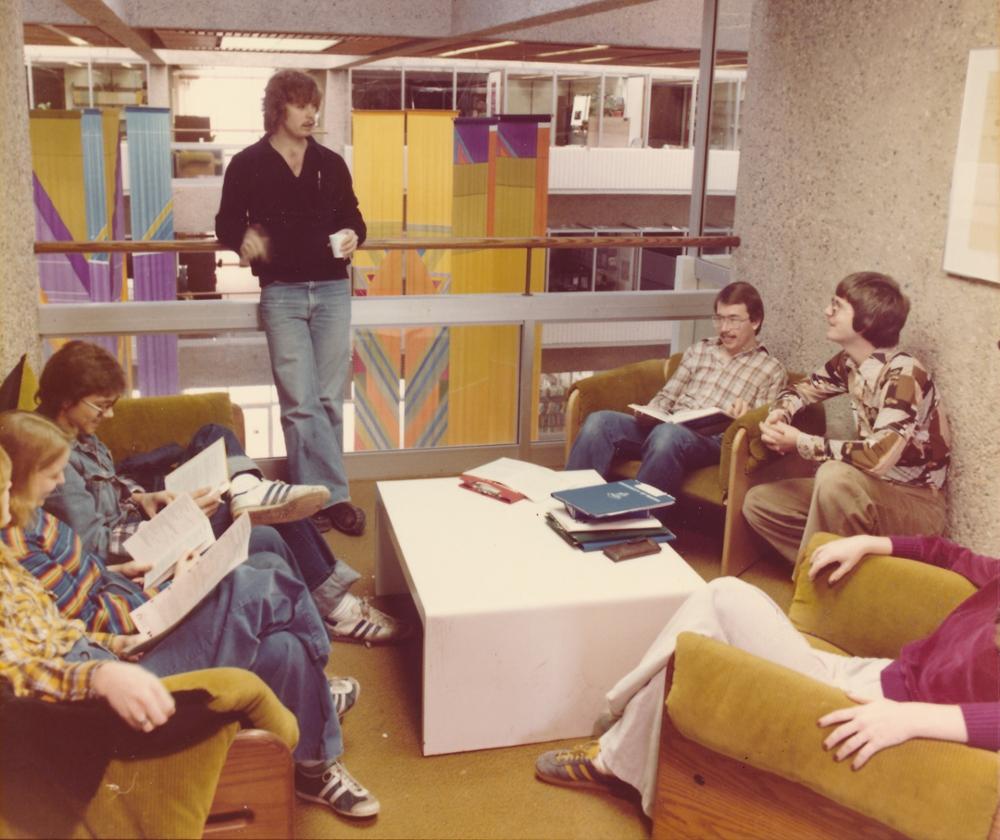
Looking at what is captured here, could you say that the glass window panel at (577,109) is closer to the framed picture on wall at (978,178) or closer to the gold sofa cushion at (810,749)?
the framed picture on wall at (978,178)

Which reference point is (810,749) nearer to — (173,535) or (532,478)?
(173,535)

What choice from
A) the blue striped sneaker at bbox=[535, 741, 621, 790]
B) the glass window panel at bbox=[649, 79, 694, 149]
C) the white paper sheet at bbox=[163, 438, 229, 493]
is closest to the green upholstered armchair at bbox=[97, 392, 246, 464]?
the white paper sheet at bbox=[163, 438, 229, 493]

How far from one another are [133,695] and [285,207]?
2.44 metres

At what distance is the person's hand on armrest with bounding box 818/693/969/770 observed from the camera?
5.65 ft

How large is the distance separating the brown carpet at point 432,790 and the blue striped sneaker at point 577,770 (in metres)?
0.02

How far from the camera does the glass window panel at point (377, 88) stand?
12719 mm

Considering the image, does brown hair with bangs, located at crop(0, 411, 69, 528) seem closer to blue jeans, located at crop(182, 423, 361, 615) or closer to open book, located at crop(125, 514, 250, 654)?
open book, located at crop(125, 514, 250, 654)

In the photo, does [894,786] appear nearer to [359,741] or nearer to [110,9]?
[359,741]

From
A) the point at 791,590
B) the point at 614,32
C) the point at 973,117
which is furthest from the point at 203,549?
the point at 614,32

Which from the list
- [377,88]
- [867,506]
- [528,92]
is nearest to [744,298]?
[867,506]

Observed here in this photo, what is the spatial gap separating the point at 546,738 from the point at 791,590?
4.29 ft

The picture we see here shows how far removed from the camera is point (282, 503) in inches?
113

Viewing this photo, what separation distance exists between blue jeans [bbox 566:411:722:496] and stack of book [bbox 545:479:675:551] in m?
0.62

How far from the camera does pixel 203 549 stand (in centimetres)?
254
